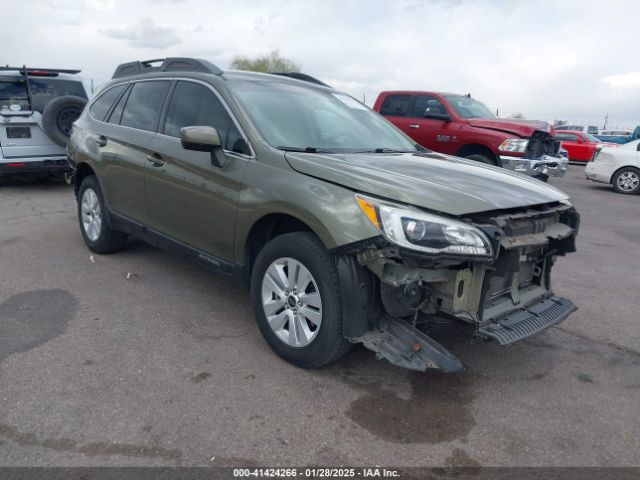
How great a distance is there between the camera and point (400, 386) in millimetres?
3295

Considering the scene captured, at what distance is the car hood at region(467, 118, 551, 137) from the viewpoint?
9969 millimetres

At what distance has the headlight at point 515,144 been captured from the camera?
32.0ft

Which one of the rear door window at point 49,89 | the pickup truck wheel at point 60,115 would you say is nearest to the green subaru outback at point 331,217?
the pickup truck wheel at point 60,115

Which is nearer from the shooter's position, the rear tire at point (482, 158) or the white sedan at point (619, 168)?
the rear tire at point (482, 158)

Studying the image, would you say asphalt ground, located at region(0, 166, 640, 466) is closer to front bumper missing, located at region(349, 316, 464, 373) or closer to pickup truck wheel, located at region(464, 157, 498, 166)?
front bumper missing, located at region(349, 316, 464, 373)

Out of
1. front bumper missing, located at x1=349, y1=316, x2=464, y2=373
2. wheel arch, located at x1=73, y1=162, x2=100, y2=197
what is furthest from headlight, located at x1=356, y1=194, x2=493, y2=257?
wheel arch, located at x1=73, y1=162, x2=100, y2=197

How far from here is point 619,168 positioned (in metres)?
13.1

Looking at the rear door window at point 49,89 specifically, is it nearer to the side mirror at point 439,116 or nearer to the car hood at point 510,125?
the side mirror at point 439,116

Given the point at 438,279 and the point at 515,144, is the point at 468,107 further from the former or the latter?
the point at 438,279

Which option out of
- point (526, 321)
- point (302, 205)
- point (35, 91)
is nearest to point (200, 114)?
point (302, 205)

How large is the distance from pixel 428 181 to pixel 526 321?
41.2 inches

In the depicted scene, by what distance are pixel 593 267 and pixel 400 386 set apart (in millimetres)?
3824

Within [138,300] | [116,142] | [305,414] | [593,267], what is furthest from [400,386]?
[593,267]

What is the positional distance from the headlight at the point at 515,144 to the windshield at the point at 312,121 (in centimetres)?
577
